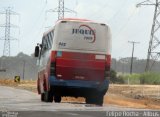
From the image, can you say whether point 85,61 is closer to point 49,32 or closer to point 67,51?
point 67,51

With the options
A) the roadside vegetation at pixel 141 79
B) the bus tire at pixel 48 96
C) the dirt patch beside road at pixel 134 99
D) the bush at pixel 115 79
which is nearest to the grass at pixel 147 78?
the roadside vegetation at pixel 141 79

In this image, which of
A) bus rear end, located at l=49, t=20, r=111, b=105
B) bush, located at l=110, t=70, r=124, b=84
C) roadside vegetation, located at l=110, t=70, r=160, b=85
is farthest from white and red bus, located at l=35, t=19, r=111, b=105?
bush, located at l=110, t=70, r=124, b=84

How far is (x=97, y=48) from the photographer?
80.8ft

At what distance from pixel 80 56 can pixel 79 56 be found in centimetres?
4

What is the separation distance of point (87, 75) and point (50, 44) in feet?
7.84

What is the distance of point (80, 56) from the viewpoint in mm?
24453

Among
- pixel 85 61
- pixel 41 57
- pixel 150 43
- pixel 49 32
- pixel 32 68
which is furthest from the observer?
pixel 32 68

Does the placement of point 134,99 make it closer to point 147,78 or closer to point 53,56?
point 53,56

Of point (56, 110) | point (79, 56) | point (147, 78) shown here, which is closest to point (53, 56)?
point (79, 56)

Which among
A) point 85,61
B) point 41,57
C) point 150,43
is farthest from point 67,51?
point 150,43

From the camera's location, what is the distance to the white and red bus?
24453mm

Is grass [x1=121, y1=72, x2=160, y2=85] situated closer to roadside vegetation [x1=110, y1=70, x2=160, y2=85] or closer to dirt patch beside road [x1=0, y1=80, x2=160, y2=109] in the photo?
roadside vegetation [x1=110, y1=70, x2=160, y2=85]

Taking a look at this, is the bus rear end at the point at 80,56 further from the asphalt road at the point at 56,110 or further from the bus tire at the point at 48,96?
the asphalt road at the point at 56,110

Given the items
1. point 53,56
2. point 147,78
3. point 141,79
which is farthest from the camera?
point 141,79
